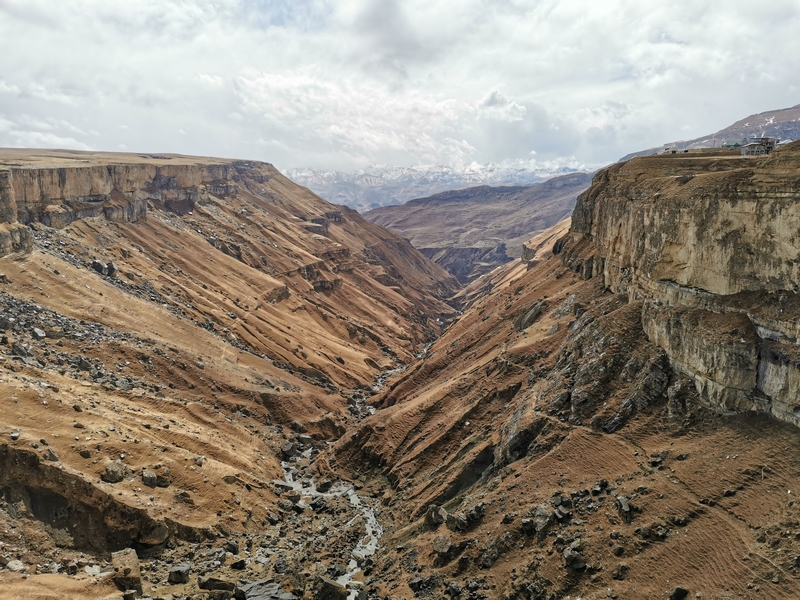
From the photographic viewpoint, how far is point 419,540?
45.9 m

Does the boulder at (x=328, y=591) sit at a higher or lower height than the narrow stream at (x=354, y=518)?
higher

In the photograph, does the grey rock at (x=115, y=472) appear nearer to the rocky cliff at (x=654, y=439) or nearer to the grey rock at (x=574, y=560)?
the rocky cliff at (x=654, y=439)

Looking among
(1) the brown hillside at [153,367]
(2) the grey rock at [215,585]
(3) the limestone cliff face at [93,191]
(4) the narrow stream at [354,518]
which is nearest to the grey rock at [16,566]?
(1) the brown hillside at [153,367]

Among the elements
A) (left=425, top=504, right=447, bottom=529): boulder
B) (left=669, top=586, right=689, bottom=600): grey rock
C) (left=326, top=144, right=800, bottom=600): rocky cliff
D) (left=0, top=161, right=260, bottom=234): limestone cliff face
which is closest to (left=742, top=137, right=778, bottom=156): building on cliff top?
(left=326, top=144, right=800, bottom=600): rocky cliff

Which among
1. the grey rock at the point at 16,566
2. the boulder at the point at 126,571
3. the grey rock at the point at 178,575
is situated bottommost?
the grey rock at the point at 178,575

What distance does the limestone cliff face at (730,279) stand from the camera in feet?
112

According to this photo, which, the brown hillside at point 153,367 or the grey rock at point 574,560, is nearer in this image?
the grey rock at point 574,560

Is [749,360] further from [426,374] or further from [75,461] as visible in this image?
[426,374]

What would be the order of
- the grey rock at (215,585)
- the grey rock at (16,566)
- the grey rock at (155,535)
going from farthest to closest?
the grey rock at (155,535) → the grey rock at (215,585) → the grey rock at (16,566)

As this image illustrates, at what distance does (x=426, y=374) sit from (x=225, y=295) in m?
45.2

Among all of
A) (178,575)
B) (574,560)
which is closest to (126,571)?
(178,575)

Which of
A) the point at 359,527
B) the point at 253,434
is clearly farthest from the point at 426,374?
the point at 359,527

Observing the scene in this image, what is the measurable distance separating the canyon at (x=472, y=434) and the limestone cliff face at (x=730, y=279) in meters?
0.15

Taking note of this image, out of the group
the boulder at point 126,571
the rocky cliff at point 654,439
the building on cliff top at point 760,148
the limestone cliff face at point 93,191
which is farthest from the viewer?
the limestone cliff face at point 93,191
